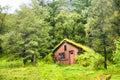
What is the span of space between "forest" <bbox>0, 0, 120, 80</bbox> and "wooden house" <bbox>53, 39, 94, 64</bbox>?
150 cm

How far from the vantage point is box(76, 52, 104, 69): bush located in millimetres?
35156

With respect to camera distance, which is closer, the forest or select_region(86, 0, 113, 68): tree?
the forest

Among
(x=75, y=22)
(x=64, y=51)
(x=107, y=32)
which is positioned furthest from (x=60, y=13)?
(x=107, y=32)

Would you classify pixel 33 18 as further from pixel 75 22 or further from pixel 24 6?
pixel 75 22

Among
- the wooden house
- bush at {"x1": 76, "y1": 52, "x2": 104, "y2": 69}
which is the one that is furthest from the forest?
the wooden house

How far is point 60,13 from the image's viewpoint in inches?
2213

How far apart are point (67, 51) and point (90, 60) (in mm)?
9875

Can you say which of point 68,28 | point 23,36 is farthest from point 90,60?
point 68,28

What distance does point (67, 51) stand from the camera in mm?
48438

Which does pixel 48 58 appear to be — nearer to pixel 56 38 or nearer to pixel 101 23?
pixel 56 38

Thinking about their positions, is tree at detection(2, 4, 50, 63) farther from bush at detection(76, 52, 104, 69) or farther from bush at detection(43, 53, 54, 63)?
bush at detection(76, 52, 104, 69)

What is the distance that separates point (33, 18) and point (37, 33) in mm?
3005

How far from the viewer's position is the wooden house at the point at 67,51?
46.2 meters

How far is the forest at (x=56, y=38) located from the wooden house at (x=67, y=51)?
4.93 feet
